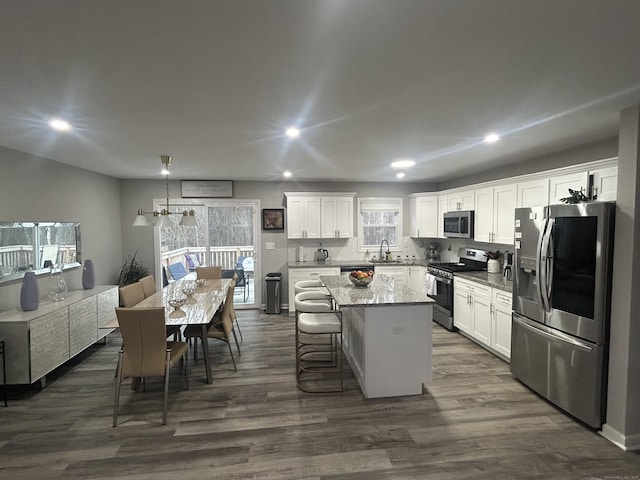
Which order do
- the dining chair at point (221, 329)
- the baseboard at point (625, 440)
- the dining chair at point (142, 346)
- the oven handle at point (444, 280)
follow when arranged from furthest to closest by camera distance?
the oven handle at point (444, 280)
the dining chair at point (221, 329)
the dining chair at point (142, 346)
the baseboard at point (625, 440)

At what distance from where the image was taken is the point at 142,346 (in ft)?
8.80

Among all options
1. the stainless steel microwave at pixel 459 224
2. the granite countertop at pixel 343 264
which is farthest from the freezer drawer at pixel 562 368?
the granite countertop at pixel 343 264

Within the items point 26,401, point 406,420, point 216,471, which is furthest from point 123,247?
point 406,420

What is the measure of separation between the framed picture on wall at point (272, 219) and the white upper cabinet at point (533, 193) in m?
3.87

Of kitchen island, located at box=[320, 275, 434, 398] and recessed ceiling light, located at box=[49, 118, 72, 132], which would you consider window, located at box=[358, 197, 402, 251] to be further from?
recessed ceiling light, located at box=[49, 118, 72, 132]

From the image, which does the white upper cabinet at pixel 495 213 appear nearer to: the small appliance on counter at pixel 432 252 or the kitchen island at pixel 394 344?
the small appliance on counter at pixel 432 252

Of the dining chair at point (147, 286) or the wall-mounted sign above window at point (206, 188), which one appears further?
the wall-mounted sign above window at point (206, 188)

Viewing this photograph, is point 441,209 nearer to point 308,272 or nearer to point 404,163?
point 404,163

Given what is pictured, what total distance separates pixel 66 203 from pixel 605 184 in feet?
19.9

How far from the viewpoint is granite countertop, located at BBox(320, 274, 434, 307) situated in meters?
2.96

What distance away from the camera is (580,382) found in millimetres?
2549

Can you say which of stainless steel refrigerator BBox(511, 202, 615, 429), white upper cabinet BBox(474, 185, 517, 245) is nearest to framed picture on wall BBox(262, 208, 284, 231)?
white upper cabinet BBox(474, 185, 517, 245)

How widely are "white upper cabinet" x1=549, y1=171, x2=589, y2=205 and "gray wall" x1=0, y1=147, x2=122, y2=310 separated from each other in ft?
18.8

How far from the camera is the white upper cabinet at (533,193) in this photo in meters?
3.48
